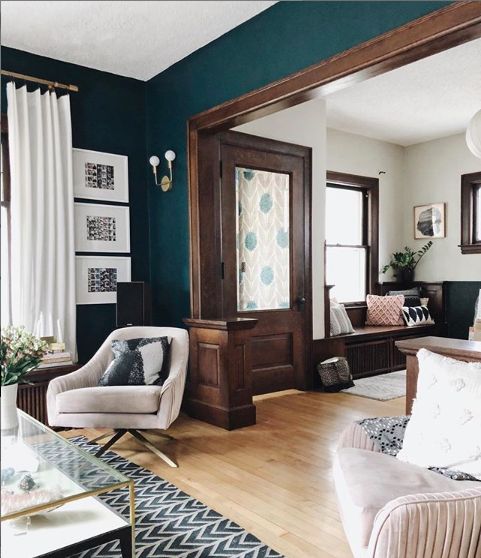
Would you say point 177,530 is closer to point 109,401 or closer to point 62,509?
point 62,509

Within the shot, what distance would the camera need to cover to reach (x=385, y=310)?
6227 mm

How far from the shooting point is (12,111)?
11.5ft

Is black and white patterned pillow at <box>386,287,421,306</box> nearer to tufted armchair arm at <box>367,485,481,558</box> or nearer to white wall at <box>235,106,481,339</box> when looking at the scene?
white wall at <box>235,106,481,339</box>

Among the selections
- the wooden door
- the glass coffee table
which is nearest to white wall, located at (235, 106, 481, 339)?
the wooden door

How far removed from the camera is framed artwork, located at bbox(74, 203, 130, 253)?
4035 mm

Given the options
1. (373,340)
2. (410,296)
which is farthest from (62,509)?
(410,296)

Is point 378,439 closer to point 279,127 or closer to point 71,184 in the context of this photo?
point 71,184

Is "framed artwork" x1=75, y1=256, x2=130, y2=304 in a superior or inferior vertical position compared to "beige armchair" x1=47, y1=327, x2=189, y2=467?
superior

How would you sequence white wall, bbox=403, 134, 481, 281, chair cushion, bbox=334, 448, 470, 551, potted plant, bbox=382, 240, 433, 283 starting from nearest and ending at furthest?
chair cushion, bbox=334, 448, 470, 551
white wall, bbox=403, 134, 481, 281
potted plant, bbox=382, 240, 433, 283

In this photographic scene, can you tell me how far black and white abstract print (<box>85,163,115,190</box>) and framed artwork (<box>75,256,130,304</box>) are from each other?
0.57m

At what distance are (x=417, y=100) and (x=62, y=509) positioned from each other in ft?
16.0

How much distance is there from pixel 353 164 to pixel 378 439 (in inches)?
191

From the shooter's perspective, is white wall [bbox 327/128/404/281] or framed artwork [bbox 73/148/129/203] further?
white wall [bbox 327/128/404/281]

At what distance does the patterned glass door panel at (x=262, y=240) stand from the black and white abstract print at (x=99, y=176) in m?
1.05
